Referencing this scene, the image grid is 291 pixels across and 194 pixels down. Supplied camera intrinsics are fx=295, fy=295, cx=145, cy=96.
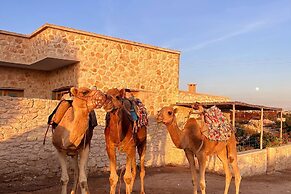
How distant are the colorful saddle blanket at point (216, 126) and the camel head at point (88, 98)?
3.08 meters

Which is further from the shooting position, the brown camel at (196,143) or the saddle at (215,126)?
the saddle at (215,126)

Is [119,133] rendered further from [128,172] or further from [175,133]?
[175,133]

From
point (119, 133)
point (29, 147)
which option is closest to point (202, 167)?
point (119, 133)

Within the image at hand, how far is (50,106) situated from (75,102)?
5.12 metres

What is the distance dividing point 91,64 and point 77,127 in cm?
741

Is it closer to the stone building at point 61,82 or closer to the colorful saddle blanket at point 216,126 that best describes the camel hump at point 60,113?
the colorful saddle blanket at point 216,126

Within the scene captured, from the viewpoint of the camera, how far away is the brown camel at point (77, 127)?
4594 mm

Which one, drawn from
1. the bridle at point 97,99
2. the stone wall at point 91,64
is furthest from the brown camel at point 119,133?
the stone wall at point 91,64

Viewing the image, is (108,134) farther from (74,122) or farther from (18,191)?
(18,191)

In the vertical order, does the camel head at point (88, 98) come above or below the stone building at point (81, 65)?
below

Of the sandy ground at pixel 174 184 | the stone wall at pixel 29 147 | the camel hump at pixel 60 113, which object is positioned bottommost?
the sandy ground at pixel 174 184

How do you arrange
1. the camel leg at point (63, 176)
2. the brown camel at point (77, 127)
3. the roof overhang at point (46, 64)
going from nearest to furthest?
the brown camel at point (77, 127) → the camel leg at point (63, 176) → the roof overhang at point (46, 64)

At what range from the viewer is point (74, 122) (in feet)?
16.1

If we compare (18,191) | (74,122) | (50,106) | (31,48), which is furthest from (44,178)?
(31,48)
